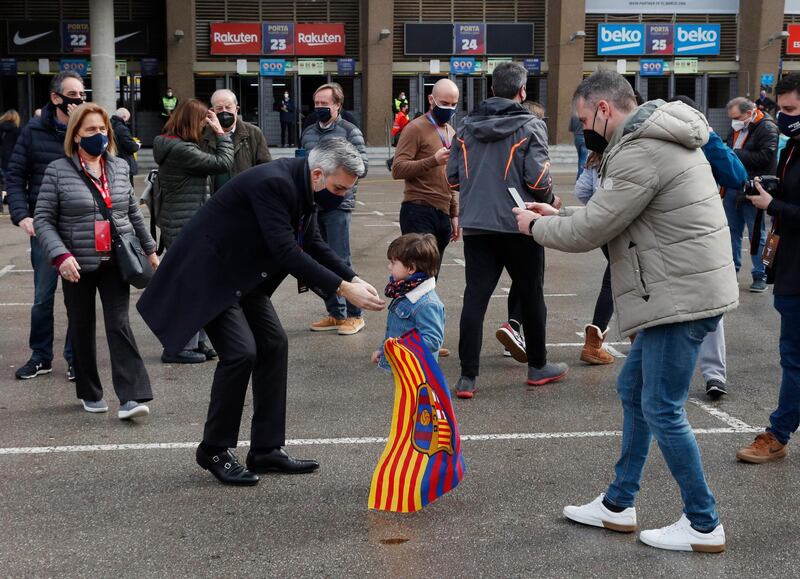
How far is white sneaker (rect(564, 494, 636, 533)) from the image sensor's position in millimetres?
4609

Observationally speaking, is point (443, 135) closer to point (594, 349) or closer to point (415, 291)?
point (594, 349)

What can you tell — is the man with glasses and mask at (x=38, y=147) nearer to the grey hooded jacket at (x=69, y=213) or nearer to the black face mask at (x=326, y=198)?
the grey hooded jacket at (x=69, y=213)

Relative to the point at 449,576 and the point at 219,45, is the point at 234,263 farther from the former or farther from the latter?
the point at 219,45

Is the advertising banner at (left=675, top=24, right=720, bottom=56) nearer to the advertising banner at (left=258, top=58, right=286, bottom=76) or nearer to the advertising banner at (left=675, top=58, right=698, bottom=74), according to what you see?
the advertising banner at (left=675, top=58, right=698, bottom=74)

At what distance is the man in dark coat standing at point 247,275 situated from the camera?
4949 mm

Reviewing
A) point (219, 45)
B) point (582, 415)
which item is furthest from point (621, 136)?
point (219, 45)

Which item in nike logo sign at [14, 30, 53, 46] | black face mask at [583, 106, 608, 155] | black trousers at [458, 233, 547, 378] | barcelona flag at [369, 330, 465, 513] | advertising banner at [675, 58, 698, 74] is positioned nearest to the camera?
black face mask at [583, 106, 608, 155]

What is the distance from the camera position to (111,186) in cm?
656

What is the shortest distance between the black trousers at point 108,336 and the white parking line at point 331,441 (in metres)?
0.53

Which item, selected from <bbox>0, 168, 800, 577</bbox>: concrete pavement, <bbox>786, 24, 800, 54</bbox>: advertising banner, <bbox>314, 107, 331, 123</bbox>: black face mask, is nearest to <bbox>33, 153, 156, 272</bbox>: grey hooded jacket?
<bbox>0, 168, 800, 577</bbox>: concrete pavement

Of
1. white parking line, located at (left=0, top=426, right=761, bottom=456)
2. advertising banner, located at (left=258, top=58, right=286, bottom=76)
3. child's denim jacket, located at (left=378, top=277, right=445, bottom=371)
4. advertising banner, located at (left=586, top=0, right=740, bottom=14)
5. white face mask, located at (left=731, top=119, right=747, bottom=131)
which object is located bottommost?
white parking line, located at (left=0, top=426, right=761, bottom=456)

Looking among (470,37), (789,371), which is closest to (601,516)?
(789,371)

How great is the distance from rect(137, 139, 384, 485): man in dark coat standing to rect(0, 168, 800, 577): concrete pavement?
0.43 metres

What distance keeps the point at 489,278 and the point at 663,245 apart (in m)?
Answer: 2.76
